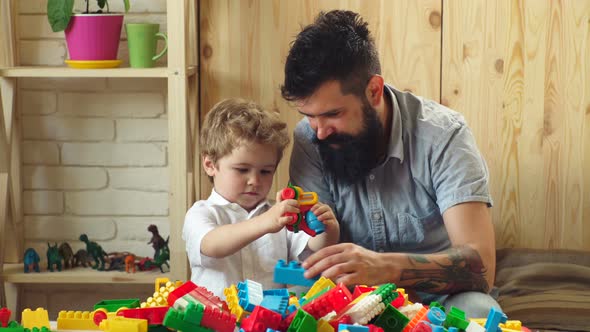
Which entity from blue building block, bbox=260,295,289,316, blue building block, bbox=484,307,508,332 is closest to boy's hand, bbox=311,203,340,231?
blue building block, bbox=260,295,289,316

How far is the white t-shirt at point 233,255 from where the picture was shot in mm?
1995

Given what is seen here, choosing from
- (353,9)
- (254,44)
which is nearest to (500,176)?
(353,9)

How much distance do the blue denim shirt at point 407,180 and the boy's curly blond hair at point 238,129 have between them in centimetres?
15

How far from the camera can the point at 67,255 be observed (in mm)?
2598

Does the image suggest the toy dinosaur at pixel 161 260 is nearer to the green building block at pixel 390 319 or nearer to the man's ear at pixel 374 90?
the man's ear at pixel 374 90

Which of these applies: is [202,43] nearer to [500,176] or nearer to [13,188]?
[13,188]

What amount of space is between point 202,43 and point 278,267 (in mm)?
1150

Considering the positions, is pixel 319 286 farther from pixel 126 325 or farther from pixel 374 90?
pixel 374 90

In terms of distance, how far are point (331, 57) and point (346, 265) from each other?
1.71ft

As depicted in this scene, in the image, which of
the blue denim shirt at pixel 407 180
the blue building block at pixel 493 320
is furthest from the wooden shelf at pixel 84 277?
the blue building block at pixel 493 320

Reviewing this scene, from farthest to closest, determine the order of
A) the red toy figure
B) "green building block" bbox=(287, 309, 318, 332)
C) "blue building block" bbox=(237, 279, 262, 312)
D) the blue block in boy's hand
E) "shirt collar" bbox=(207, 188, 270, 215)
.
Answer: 1. "shirt collar" bbox=(207, 188, 270, 215)
2. the red toy figure
3. the blue block in boy's hand
4. "blue building block" bbox=(237, 279, 262, 312)
5. "green building block" bbox=(287, 309, 318, 332)

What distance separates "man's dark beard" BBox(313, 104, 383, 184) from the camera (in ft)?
6.72

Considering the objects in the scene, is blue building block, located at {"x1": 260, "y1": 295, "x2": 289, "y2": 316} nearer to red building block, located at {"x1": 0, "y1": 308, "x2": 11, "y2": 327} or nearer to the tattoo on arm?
red building block, located at {"x1": 0, "y1": 308, "x2": 11, "y2": 327}

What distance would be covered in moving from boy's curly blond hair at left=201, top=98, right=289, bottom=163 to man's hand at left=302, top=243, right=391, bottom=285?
0.40 m
